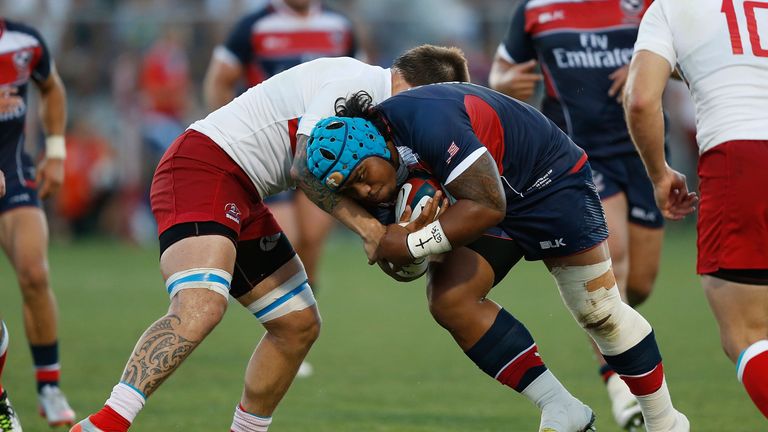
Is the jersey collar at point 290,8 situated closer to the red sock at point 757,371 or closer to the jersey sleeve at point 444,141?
the jersey sleeve at point 444,141

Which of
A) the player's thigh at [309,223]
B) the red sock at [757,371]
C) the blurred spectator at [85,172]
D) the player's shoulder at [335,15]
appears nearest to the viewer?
the red sock at [757,371]

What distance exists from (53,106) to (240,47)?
8.83 feet

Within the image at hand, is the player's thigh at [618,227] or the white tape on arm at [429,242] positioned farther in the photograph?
the player's thigh at [618,227]

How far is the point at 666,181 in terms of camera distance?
527 cm

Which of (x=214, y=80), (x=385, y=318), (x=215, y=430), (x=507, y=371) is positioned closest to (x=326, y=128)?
(x=507, y=371)

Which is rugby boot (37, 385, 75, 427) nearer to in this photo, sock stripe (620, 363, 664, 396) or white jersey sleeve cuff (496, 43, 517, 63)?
sock stripe (620, 363, 664, 396)

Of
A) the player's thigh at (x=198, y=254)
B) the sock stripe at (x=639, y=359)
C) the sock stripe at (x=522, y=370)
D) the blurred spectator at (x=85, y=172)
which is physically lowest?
the blurred spectator at (x=85, y=172)

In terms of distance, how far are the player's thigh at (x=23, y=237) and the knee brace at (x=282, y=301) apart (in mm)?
2164

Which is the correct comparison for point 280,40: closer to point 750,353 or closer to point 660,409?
point 660,409

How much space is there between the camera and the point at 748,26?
489 centimetres

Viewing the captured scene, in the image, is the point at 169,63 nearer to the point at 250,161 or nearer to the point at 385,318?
the point at 385,318

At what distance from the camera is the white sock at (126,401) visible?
15.9ft

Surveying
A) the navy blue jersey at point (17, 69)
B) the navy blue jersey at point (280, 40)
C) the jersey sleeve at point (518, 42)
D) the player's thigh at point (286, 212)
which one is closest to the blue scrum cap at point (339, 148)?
the jersey sleeve at point (518, 42)

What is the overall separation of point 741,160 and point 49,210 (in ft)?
56.1
